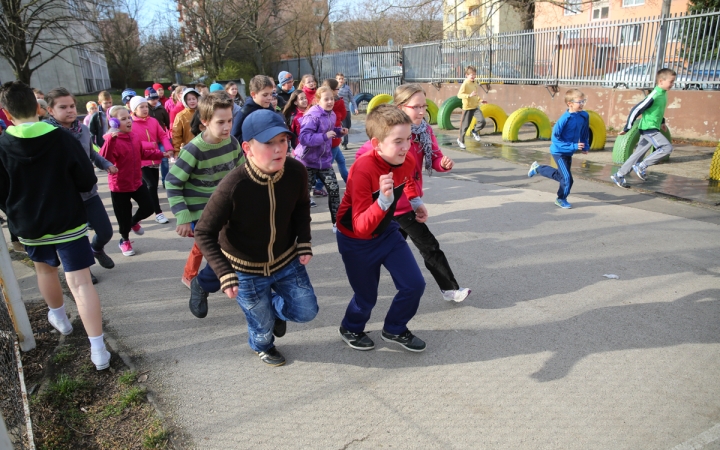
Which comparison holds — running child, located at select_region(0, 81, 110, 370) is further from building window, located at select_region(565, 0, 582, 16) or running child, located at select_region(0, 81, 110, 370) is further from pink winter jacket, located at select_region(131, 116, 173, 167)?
building window, located at select_region(565, 0, 582, 16)

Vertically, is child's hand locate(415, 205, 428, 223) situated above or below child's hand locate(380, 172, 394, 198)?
below

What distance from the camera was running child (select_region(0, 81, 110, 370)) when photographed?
3.23 m

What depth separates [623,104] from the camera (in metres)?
12.6

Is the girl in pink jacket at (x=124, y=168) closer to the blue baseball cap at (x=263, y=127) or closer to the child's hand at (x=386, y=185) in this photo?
the blue baseball cap at (x=263, y=127)

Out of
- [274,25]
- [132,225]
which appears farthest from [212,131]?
[274,25]

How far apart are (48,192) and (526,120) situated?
11123 mm

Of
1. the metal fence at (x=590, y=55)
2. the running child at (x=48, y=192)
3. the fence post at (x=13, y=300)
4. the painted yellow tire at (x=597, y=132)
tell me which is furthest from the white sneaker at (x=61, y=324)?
the metal fence at (x=590, y=55)

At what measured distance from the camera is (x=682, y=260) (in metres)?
4.95

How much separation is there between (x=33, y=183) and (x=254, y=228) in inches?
58.8

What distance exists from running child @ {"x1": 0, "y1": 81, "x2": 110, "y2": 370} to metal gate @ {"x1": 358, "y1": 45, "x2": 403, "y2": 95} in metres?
20.2

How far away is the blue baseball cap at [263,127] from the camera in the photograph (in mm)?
2864

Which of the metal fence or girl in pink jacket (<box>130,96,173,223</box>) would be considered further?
the metal fence

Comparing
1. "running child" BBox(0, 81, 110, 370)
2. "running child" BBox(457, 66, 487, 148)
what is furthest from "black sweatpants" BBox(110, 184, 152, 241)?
"running child" BBox(457, 66, 487, 148)

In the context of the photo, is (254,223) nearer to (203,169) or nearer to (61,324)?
(203,169)
